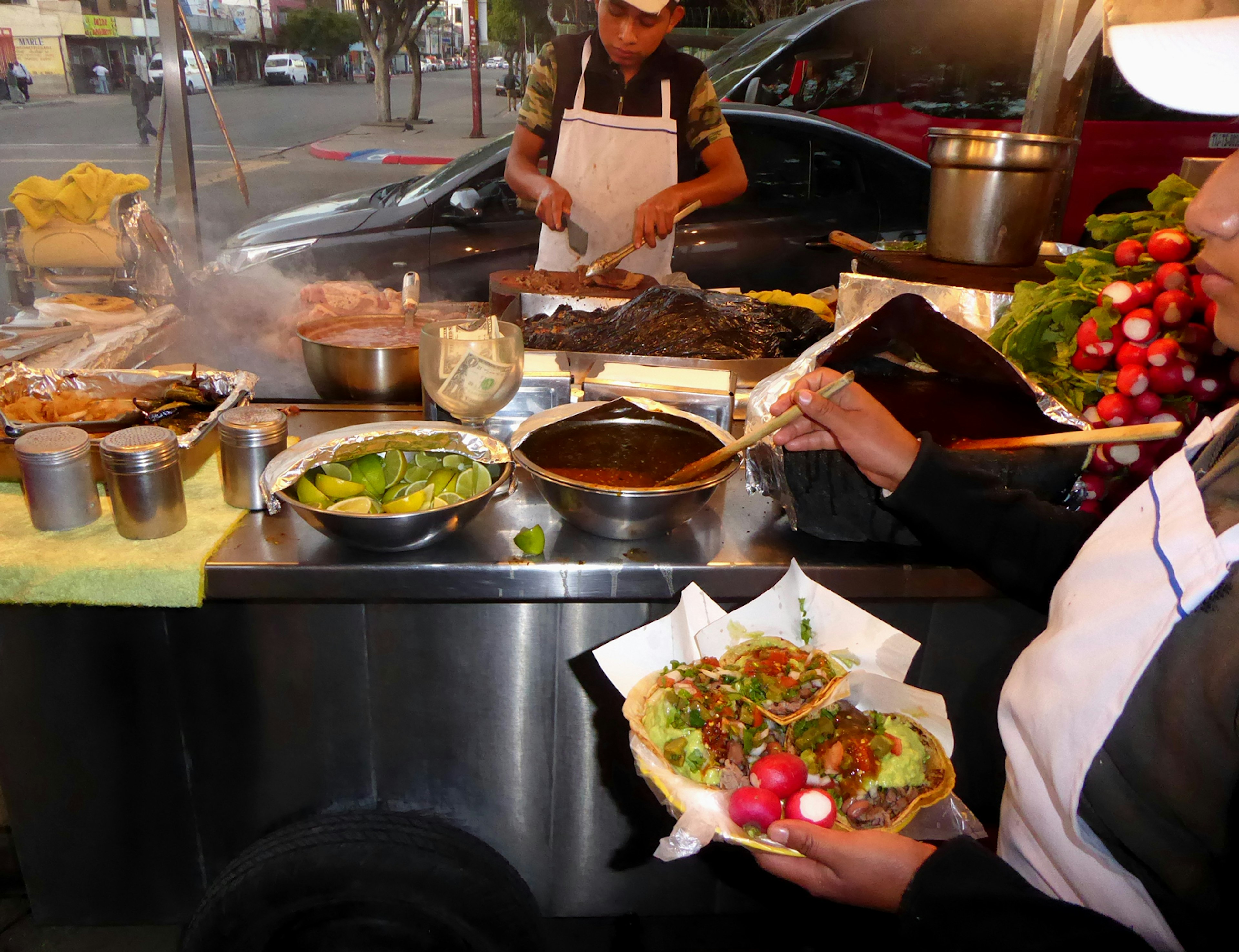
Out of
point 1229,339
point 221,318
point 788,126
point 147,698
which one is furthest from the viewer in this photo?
point 788,126

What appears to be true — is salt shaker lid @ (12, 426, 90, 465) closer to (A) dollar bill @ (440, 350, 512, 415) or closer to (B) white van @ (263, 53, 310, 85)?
(A) dollar bill @ (440, 350, 512, 415)

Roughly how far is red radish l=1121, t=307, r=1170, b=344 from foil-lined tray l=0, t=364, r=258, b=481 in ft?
6.14

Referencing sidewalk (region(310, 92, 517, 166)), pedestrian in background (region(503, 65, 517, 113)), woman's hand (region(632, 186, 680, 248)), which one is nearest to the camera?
woman's hand (region(632, 186, 680, 248))

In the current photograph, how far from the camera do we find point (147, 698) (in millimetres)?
1670

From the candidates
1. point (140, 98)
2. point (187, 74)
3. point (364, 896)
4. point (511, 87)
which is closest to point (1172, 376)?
point (364, 896)

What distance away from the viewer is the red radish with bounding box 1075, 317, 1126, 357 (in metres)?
1.70

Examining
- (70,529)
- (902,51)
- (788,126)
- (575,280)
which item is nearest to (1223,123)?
(902,51)

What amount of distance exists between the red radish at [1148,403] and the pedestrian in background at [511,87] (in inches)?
195

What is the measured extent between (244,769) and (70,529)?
2.05 feet

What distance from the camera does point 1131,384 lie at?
162cm

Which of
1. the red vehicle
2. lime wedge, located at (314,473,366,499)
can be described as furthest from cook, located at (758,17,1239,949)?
the red vehicle

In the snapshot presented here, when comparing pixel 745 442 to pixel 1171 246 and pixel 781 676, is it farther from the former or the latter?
pixel 1171 246

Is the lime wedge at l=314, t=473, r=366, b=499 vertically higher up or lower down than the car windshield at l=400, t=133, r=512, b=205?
lower down

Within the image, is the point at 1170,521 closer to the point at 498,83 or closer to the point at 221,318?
the point at 221,318
